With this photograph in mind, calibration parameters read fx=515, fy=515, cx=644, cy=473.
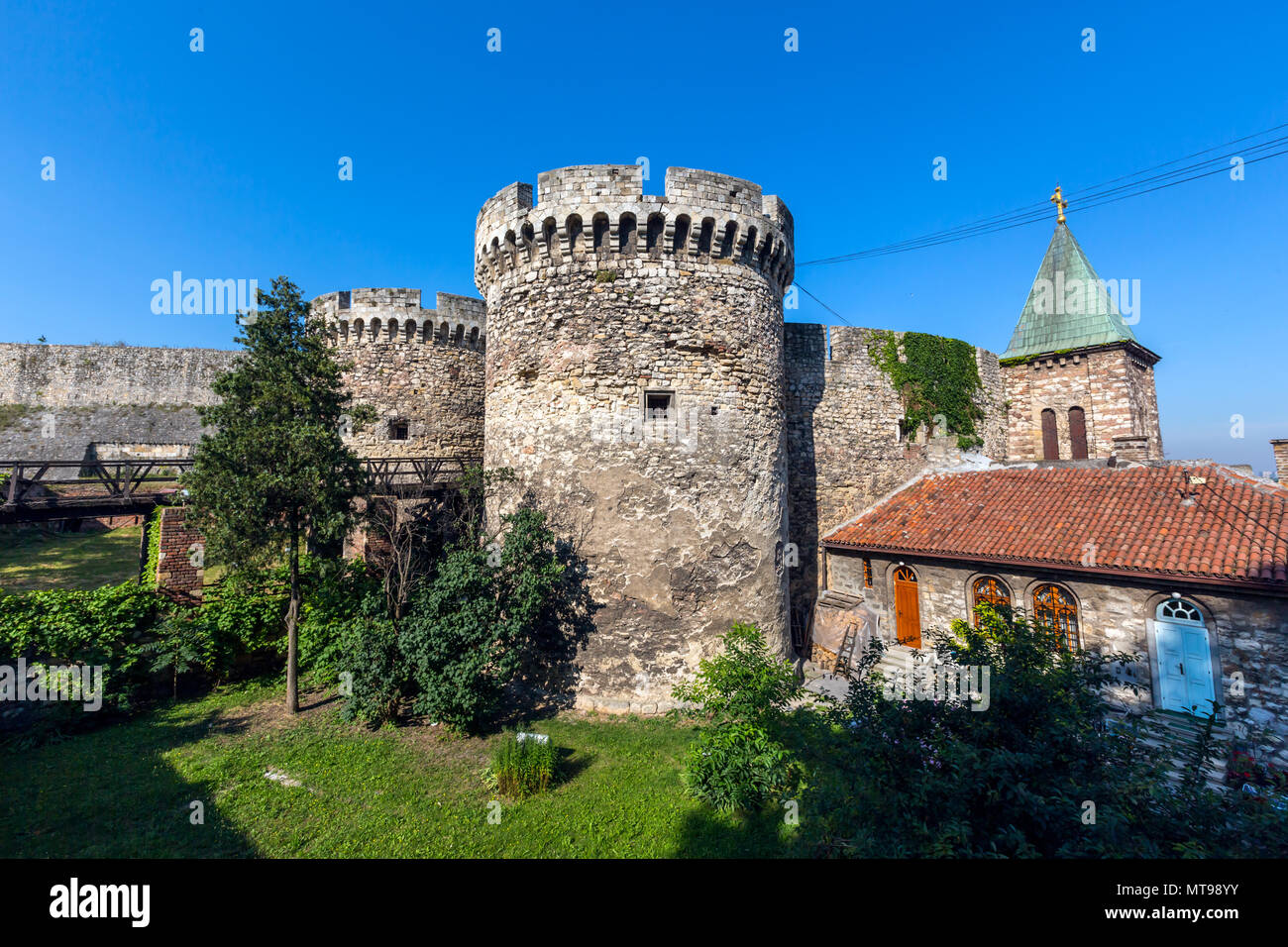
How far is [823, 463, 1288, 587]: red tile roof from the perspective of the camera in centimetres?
948

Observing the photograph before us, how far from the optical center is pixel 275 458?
966 centimetres

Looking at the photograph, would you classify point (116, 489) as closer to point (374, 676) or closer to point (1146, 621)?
point (374, 676)

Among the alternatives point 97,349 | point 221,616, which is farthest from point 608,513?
point 97,349

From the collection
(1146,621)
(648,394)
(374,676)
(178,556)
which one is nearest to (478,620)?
(374,676)

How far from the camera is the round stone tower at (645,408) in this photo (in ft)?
33.9

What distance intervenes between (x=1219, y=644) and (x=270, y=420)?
58.3 ft

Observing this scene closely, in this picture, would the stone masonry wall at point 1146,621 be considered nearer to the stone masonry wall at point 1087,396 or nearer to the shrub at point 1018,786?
the shrub at point 1018,786

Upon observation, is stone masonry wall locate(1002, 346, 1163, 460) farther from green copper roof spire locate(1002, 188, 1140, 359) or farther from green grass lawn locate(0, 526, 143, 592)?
green grass lawn locate(0, 526, 143, 592)

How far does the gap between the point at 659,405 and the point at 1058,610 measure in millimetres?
9587

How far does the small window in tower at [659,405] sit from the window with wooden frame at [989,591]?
27.0 ft

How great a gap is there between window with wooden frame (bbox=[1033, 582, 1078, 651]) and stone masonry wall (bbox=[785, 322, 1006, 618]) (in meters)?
5.44

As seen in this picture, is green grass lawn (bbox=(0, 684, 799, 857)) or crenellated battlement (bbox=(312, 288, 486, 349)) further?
crenellated battlement (bbox=(312, 288, 486, 349))

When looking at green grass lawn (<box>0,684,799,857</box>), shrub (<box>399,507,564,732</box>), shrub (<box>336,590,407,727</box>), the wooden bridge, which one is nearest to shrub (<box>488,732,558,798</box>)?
green grass lawn (<box>0,684,799,857</box>)
